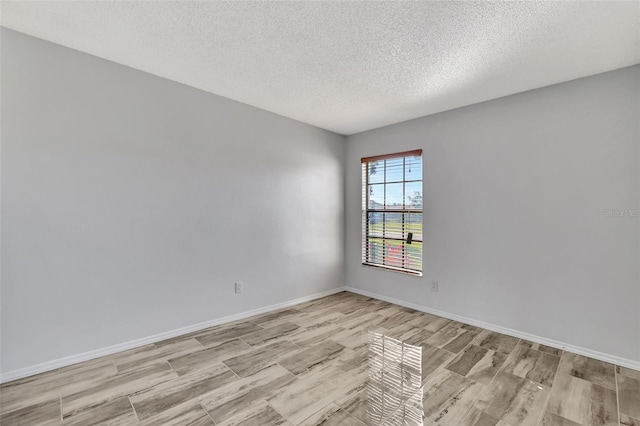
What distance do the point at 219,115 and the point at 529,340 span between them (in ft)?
13.1

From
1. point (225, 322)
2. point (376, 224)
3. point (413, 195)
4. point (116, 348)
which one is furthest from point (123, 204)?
point (413, 195)

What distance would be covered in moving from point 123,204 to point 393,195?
128 inches

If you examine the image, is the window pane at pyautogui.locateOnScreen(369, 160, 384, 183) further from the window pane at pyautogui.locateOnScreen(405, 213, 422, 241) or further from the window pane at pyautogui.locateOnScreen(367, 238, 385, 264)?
the window pane at pyautogui.locateOnScreen(367, 238, 385, 264)

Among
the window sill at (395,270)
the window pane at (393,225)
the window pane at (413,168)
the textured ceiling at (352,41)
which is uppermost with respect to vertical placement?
the textured ceiling at (352,41)

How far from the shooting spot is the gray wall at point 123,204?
216cm

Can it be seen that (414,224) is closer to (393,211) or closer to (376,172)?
(393,211)

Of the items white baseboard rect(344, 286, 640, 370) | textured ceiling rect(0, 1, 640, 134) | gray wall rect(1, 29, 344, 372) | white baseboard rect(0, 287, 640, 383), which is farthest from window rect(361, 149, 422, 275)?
gray wall rect(1, 29, 344, 372)

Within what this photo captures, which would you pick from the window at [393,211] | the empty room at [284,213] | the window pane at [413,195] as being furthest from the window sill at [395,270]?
the window pane at [413,195]

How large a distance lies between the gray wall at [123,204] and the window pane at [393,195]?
145cm

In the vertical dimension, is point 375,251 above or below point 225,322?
above

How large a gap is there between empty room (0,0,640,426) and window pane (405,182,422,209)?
0.05 metres

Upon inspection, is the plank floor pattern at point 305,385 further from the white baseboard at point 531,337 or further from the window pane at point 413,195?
the window pane at point 413,195

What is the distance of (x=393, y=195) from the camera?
164 inches

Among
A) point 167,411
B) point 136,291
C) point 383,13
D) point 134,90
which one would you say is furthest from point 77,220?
point 383,13
